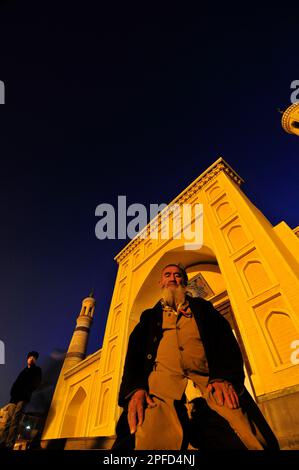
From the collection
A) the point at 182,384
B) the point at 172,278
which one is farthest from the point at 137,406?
the point at 172,278

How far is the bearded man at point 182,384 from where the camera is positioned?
5.12 ft

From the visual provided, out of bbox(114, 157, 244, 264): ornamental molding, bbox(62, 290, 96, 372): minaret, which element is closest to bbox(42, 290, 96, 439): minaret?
bbox(62, 290, 96, 372): minaret

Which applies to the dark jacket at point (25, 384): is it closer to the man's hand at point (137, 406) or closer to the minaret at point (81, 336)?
the man's hand at point (137, 406)

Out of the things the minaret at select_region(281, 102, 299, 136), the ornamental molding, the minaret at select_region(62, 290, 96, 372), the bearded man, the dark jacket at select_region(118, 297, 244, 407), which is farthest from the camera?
the minaret at select_region(62, 290, 96, 372)

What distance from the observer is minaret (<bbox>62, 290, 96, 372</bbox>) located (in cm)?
1611

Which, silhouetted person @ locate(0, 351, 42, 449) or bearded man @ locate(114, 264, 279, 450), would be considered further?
silhouetted person @ locate(0, 351, 42, 449)

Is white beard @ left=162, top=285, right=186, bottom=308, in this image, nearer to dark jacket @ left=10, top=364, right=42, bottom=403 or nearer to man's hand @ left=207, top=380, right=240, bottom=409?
man's hand @ left=207, top=380, right=240, bottom=409

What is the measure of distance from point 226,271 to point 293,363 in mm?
2645

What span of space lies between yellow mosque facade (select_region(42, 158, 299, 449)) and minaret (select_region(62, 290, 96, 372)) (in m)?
2.21

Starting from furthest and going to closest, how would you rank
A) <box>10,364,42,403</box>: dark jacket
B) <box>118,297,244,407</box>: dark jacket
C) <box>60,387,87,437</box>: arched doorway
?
<box>60,387,87,437</box>: arched doorway → <box>10,364,42,403</box>: dark jacket → <box>118,297,244,407</box>: dark jacket

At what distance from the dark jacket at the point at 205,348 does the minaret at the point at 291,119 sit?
15.9 meters

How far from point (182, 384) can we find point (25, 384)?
3.54 metres

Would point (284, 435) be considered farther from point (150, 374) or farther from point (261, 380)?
point (150, 374)

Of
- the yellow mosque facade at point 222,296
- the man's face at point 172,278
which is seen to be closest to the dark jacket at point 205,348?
the man's face at point 172,278
